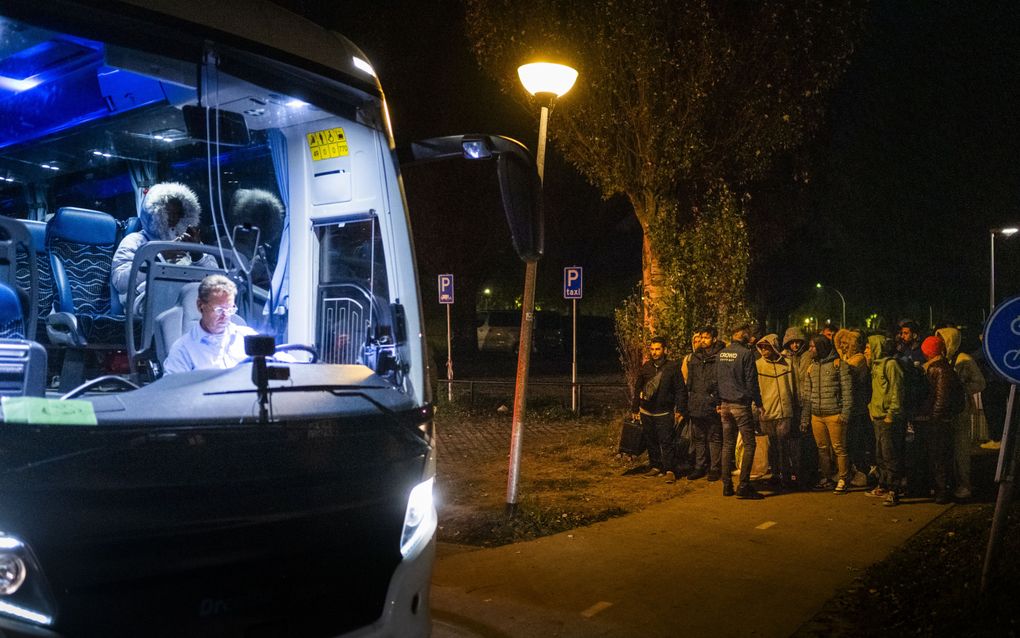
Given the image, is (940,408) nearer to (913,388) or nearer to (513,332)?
(913,388)

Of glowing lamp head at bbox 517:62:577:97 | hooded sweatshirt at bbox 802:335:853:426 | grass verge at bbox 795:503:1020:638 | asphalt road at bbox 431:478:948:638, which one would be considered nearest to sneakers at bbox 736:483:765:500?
asphalt road at bbox 431:478:948:638

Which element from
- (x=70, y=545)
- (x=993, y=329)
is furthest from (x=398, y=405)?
(x=993, y=329)

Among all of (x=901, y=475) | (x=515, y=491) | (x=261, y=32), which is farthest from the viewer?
(x=901, y=475)

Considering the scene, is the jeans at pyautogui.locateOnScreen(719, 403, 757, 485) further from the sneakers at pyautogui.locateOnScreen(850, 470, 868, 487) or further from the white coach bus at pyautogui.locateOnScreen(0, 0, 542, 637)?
the white coach bus at pyautogui.locateOnScreen(0, 0, 542, 637)

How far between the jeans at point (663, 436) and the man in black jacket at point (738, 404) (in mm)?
1052

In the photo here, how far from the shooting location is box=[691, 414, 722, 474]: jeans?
34.3 ft

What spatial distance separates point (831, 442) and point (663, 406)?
77.3 inches

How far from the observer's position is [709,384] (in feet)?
33.4

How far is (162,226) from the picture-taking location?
3973 millimetres

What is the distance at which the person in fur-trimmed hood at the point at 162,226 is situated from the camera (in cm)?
394

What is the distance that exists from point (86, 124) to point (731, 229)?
9907 millimetres

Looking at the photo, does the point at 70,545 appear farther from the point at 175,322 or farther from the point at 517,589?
the point at 517,589

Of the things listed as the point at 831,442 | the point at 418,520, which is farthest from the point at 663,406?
the point at 418,520

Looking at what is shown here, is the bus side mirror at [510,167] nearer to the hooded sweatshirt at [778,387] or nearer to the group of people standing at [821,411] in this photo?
the group of people standing at [821,411]
